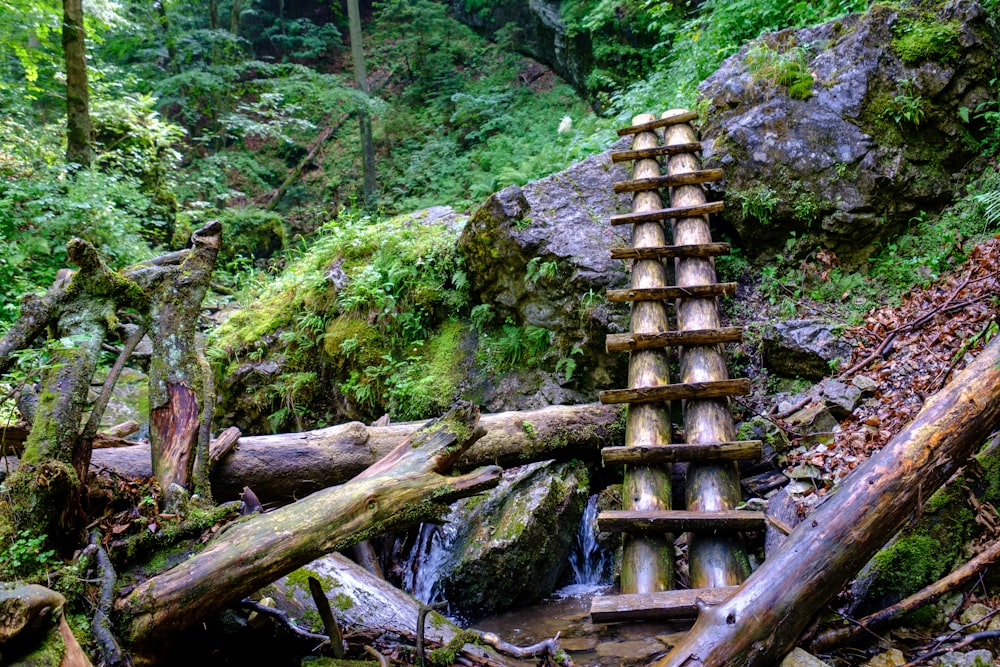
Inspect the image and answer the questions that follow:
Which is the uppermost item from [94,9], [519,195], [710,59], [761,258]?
[94,9]

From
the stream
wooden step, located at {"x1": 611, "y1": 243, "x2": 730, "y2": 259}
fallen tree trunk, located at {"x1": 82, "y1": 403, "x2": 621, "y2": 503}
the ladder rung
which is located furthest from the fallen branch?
the ladder rung

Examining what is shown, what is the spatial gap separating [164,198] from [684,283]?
12.3 meters

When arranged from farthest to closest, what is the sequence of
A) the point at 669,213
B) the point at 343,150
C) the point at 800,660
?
the point at 343,150 → the point at 669,213 → the point at 800,660

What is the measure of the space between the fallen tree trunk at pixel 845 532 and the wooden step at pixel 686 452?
0.95 metres

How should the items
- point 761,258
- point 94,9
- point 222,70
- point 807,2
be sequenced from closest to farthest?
point 761,258
point 807,2
point 94,9
point 222,70

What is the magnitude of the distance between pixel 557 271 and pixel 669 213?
49.9 inches

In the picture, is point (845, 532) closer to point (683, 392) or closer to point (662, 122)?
point (683, 392)

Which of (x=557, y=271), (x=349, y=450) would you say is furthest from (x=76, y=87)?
(x=349, y=450)

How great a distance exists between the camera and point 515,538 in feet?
16.2

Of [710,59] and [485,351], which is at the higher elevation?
[710,59]

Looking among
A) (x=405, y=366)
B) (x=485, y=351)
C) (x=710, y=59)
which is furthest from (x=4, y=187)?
(x=710, y=59)

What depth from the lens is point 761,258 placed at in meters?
6.53

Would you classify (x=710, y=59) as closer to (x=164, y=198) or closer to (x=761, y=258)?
(x=761, y=258)

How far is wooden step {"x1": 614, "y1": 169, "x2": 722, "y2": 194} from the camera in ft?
20.6
